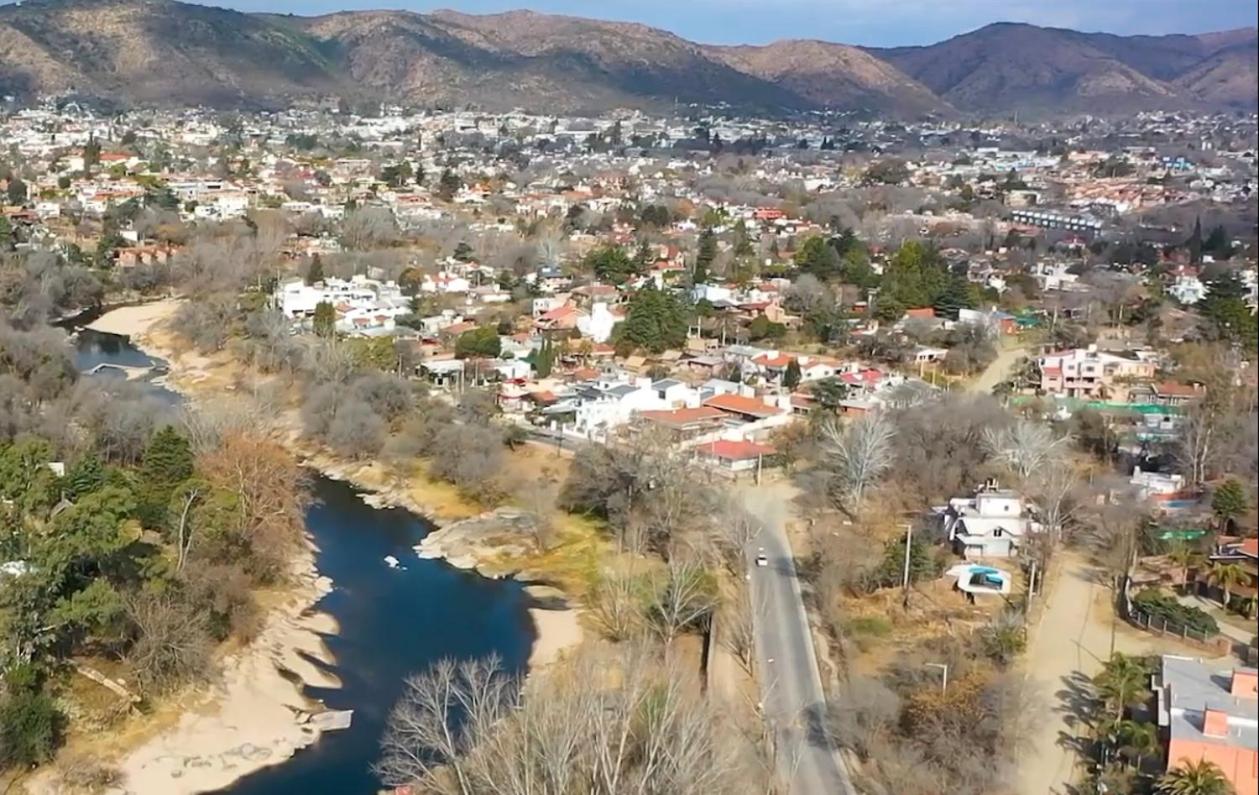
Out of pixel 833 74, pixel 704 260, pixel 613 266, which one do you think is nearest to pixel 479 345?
pixel 613 266

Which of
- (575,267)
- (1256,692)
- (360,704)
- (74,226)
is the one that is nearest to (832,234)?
(575,267)

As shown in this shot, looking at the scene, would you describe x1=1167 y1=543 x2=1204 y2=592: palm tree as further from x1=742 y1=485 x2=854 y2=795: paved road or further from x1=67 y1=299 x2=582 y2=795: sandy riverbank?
x1=67 y1=299 x2=582 y2=795: sandy riverbank

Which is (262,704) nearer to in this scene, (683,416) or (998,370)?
(683,416)

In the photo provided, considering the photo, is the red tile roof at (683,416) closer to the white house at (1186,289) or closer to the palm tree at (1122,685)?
the palm tree at (1122,685)

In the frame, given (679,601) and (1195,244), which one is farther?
(1195,244)

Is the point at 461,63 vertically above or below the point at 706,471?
above

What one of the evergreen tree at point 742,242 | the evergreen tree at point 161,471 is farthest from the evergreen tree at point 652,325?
the evergreen tree at point 161,471

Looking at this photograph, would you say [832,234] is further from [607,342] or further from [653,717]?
[653,717]
